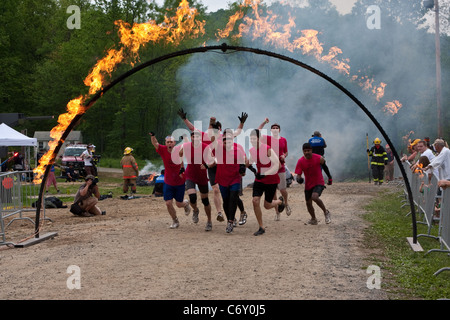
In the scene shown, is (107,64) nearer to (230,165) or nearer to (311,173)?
(230,165)

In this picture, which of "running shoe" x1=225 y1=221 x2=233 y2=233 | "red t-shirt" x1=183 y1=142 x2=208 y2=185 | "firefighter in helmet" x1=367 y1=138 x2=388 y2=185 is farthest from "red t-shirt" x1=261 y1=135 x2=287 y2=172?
"firefighter in helmet" x1=367 y1=138 x2=388 y2=185

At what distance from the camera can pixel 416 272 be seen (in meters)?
7.84

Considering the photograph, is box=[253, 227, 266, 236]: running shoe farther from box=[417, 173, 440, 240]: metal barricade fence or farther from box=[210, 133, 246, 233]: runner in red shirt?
box=[417, 173, 440, 240]: metal barricade fence

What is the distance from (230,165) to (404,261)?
3.99 metres

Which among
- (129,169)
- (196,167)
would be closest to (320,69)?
(129,169)

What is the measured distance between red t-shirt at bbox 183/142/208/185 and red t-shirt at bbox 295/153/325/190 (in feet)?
6.80

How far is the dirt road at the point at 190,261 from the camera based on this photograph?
668cm

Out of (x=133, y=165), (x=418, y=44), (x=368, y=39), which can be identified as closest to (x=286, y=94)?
(x=368, y=39)

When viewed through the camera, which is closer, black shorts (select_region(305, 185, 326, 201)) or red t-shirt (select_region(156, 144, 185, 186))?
red t-shirt (select_region(156, 144, 185, 186))

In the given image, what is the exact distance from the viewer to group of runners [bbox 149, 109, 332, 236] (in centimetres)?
1134

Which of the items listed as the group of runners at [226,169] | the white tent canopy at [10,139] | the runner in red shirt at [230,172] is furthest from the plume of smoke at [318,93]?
the runner in red shirt at [230,172]

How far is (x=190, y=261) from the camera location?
8.45 meters

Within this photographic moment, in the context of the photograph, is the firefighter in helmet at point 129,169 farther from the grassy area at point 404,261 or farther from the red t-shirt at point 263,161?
the red t-shirt at point 263,161

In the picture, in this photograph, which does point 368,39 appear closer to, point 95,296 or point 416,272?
point 416,272
